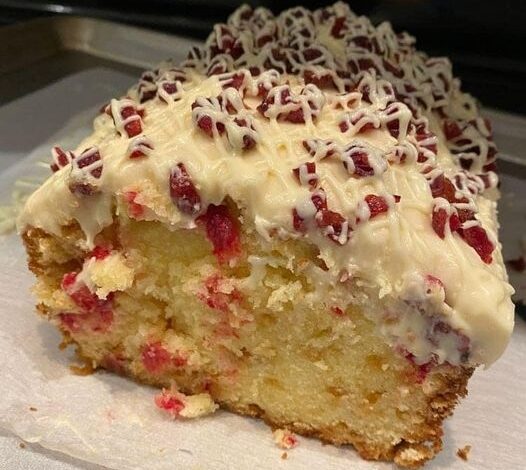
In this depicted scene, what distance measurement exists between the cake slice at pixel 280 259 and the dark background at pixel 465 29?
4.26 ft

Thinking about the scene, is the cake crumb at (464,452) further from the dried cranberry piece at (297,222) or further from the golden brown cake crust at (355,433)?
the dried cranberry piece at (297,222)

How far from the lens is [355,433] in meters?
1.57

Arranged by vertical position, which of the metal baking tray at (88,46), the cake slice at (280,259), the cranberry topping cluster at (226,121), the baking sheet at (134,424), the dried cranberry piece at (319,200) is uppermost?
the cranberry topping cluster at (226,121)

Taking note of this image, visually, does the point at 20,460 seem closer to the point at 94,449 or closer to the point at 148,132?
the point at 94,449

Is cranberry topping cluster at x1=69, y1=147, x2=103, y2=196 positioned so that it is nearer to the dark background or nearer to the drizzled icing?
the drizzled icing

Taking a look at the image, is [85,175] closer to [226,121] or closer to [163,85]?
[226,121]

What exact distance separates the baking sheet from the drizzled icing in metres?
0.31

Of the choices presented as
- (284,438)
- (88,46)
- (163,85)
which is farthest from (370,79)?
(88,46)

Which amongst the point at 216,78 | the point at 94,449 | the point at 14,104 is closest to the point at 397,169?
the point at 216,78

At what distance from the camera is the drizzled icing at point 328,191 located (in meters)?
1.35

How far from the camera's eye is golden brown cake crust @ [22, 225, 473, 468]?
4.75ft

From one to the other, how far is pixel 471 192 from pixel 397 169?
254 millimetres

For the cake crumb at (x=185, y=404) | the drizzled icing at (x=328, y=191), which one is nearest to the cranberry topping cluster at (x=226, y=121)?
the drizzled icing at (x=328, y=191)

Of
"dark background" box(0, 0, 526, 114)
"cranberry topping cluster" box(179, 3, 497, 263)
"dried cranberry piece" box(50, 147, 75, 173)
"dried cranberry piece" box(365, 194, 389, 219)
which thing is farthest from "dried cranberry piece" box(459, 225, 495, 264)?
"dark background" box(0, 0, 526, 114)
